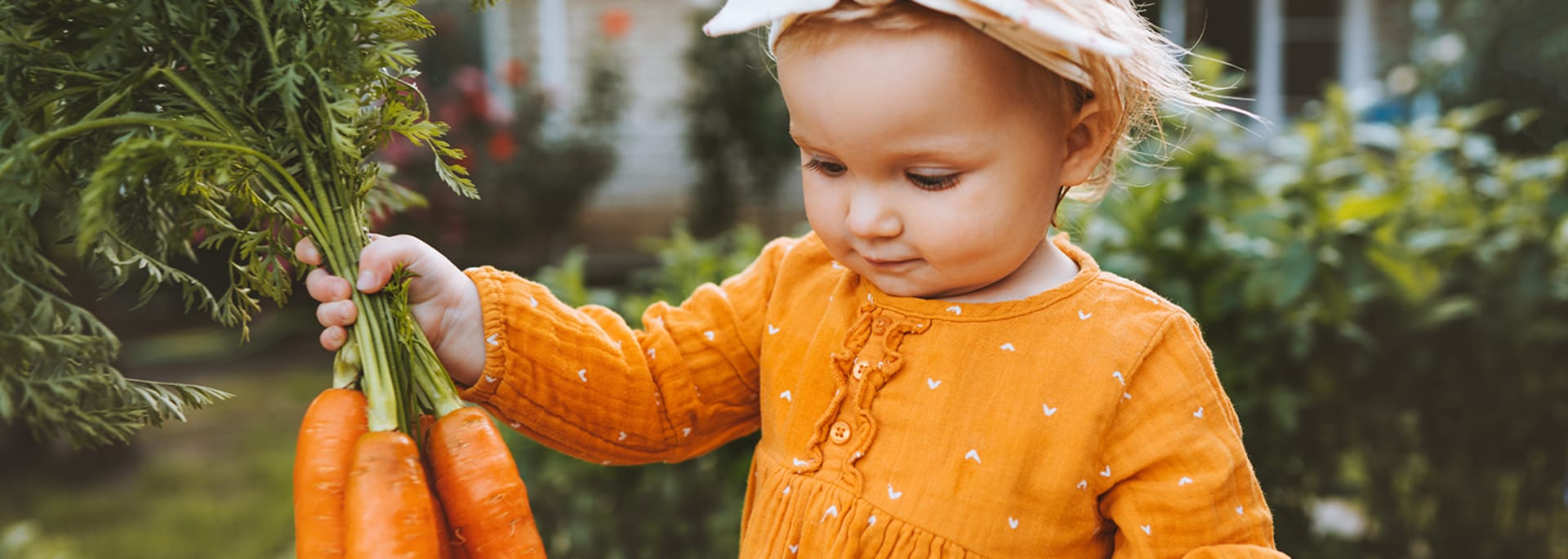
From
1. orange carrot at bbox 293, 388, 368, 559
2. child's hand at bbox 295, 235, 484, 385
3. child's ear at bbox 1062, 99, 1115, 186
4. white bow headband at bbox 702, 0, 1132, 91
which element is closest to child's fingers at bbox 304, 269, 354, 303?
child's hand at bbox 295, 235, 484, 385

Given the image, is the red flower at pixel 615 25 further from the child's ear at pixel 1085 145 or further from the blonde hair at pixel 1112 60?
the child's ear at pixel 1085 145

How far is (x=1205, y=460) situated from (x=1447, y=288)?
2271 millimetres

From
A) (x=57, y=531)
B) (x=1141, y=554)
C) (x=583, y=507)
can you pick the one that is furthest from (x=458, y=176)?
(x=57, y=531)

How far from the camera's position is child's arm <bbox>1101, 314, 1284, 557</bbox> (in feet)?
4.25

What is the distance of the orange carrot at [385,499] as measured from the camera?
4.03 ft

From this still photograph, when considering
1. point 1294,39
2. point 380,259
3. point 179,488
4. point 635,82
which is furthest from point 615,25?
point 380,259

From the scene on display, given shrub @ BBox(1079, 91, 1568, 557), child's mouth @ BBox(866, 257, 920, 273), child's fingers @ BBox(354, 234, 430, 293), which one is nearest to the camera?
child's fingers @ BBox(354, 234, 430, 293)

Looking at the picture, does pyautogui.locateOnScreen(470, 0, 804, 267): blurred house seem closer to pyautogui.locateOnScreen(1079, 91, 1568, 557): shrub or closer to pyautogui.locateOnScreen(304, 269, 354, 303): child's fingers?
pyautogui.locateOnScreen(1079, 91, 1568, 557): shrub

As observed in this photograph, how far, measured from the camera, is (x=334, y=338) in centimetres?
126

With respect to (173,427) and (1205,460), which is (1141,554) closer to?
(1205,460)

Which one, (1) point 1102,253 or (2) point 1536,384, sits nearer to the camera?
(1) point 1102,253

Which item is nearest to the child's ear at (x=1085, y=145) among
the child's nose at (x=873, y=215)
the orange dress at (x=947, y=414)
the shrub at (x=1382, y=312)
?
the orange dress at (x=947, y=414)

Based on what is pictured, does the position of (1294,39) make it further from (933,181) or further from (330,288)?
(330,288)

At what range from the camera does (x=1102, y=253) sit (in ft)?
9.39
